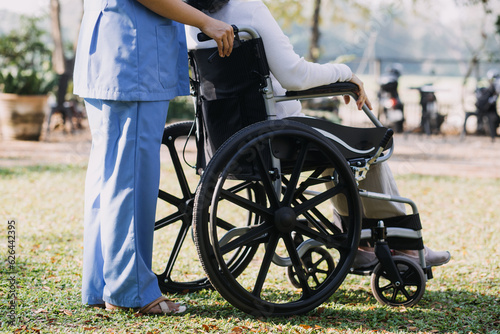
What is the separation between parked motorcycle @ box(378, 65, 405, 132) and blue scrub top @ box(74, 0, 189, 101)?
10.7m

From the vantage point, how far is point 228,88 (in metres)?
2.55

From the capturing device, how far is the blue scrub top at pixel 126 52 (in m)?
2.39

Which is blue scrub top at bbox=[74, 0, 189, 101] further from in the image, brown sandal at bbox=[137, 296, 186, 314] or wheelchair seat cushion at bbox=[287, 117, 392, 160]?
A: brown sandal at bbox=[137, 296, 186, 314]

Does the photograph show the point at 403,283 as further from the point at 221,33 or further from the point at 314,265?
the point at 221,33

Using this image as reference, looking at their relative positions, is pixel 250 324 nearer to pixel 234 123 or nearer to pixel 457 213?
pixel 234 123

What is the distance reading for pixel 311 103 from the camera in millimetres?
11508

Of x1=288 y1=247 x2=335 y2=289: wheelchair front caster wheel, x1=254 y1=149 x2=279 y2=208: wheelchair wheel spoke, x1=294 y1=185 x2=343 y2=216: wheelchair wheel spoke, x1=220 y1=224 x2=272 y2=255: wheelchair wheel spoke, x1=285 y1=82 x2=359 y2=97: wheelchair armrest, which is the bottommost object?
x1=288 y1=247 x2=335 y2=289: wheelchair front caster wheel

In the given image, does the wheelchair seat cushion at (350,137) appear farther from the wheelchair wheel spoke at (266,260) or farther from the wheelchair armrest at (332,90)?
the wheelchair wheel spoke at (266,260)

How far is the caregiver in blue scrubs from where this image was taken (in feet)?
7.85

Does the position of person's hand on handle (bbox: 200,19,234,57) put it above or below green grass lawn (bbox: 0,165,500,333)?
above

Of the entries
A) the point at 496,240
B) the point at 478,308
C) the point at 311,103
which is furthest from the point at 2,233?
the point at 311,103

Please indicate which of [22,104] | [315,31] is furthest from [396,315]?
[315,31]

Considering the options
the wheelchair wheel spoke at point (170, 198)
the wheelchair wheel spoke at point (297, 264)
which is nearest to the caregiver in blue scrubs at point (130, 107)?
the wheelchair wheel spoke at point (170, 198)

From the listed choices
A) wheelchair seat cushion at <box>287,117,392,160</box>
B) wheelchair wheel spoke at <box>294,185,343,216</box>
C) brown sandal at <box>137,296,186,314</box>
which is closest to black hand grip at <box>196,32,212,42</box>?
wheelchair seat cushion at <box>287,117,392,160</box>
